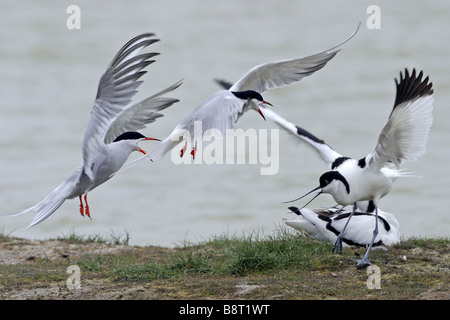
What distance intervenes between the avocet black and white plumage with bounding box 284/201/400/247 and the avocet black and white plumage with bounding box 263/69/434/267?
38 centimetres

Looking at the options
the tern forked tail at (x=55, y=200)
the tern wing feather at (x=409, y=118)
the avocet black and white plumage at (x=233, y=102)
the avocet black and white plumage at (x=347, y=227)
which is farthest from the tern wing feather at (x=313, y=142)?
the tern forked tail at (x=55, y=200)

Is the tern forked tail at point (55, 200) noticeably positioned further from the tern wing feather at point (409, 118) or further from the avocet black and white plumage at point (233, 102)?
the tern wing feather at point (409, 118)

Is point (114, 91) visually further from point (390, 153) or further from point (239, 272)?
point (390, 153)

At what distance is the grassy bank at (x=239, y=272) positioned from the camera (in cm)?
583

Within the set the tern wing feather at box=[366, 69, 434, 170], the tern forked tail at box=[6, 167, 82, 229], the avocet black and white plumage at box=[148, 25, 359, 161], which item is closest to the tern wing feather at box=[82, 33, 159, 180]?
the tern forked tail at box=[6, 167, 82, 229]

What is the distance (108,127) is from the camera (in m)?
6.69

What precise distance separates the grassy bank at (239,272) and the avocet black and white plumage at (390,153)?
306 mm

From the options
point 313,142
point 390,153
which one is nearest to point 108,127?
point 313,142

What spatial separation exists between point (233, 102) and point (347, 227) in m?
1.66

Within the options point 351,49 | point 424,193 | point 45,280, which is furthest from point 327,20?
point 45,280

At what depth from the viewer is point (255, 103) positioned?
7699mm
